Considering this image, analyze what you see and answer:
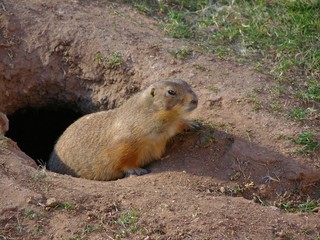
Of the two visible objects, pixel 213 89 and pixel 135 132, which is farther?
pixel 213 89

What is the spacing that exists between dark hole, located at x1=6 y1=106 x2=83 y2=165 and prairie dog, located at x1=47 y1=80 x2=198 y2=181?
1.74 metres

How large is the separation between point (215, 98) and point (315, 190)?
5.73 feet

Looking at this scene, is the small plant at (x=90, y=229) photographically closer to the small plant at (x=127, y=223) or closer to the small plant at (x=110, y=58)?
the small plant at (x=127, y=223)

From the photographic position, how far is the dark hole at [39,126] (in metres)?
10.7

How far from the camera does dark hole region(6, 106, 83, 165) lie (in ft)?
35.2

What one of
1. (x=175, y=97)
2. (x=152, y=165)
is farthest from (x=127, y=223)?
(x=175, y=97)

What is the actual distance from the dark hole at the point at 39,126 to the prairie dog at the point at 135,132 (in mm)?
1740

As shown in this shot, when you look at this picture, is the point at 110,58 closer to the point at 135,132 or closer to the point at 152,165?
the point at 135,132

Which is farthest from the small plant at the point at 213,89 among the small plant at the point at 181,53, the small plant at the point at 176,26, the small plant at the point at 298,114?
the small plant at the point at 176,26

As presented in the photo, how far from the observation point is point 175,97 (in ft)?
26.9

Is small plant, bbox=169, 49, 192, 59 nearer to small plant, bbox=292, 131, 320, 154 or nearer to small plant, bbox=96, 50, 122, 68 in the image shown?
small plant, bbox=96, 50, 122, 68

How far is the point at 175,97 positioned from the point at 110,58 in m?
1.82

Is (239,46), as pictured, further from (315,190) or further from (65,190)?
(65,190)

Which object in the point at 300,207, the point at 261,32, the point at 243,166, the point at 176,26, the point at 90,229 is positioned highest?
the point at 261,32
